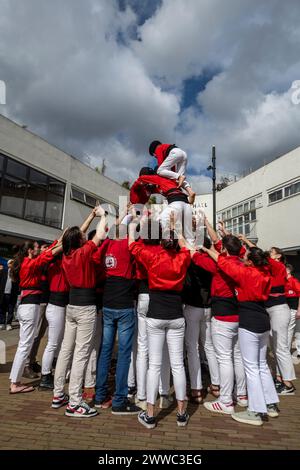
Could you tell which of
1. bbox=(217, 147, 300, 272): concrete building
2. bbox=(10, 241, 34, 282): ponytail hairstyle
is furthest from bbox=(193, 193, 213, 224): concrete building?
bbox=(10, 241, 34, 282): ponytail hairstyle

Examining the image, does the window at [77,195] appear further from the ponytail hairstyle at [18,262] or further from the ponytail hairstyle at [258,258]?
the ponytail hairstyle at [258,258]

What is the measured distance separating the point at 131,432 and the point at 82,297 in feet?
5.22

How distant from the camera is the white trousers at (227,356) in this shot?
4023 mm

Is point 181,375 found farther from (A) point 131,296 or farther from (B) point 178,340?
(A) point 131,296

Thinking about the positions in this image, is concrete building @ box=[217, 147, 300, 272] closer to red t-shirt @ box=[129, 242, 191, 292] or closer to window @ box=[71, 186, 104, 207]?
window @ box=[71, 186, 104, 207]

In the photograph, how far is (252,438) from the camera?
335 cm

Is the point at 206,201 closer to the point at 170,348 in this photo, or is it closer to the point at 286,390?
the point at 286,390

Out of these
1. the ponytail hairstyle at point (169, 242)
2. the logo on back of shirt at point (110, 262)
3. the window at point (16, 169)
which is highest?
the window at point (16, 169)

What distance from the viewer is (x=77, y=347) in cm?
384

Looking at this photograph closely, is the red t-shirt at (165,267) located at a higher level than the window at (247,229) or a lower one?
lower

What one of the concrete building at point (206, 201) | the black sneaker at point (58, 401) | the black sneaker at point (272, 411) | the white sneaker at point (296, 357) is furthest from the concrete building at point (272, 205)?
the black sneaker at point (58, 401)

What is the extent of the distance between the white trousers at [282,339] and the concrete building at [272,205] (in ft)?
43.7
